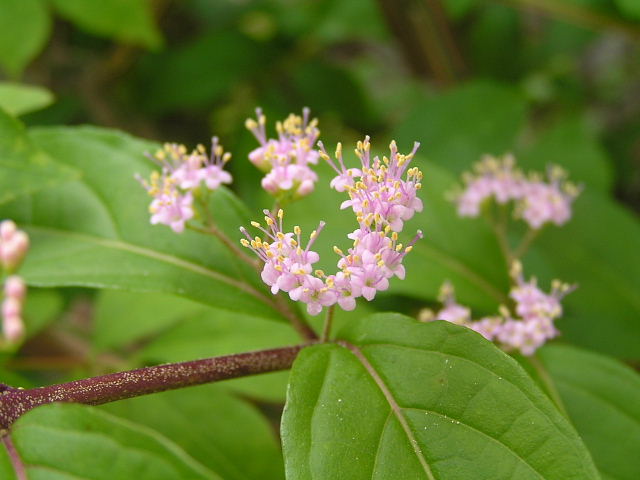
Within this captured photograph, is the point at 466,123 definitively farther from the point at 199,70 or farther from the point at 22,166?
the point at 22,166

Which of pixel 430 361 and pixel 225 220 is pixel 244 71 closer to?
pixel 225 220

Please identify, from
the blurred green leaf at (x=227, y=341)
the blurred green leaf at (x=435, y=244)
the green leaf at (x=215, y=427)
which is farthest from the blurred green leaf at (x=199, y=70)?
the green leaf at (x=215, y=427)

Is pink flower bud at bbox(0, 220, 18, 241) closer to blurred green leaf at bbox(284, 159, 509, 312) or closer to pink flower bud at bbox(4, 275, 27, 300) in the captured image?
pink flower bud at bbox(4, 275, 27, 300)

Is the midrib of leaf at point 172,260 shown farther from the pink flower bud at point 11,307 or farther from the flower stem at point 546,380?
the flower stem at point 546,380

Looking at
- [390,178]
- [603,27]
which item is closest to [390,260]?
[390,178]

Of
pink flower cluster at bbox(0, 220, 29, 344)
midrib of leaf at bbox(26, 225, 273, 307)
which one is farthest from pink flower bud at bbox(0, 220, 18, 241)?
midrib of leaf at bbox(26, 225, 273, 307)

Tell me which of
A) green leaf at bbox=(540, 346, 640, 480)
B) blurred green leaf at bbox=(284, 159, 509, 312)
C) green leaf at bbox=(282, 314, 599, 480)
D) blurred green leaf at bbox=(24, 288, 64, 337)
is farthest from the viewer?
blurred green leaf at bbox=(24, 288, 64, 337)
